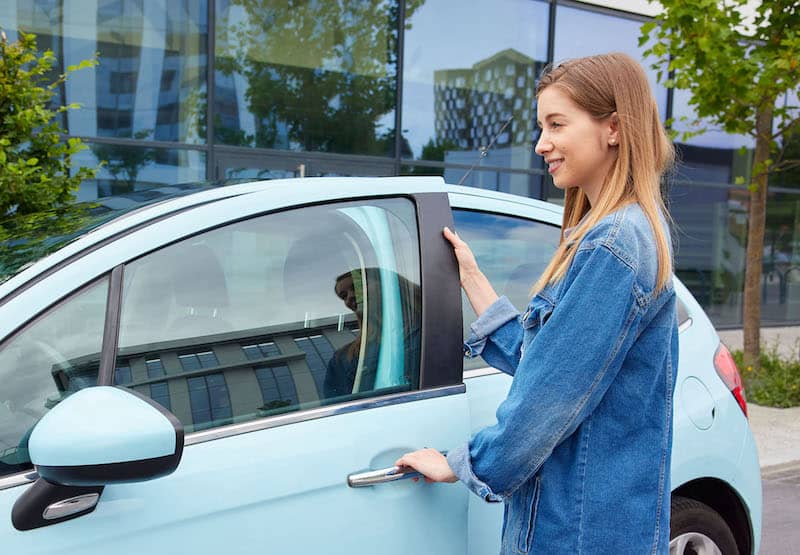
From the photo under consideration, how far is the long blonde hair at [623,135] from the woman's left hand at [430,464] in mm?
442

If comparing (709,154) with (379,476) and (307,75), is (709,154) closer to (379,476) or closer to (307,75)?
(307,75)

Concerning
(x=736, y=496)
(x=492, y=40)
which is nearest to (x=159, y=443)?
(x=736, y=496)

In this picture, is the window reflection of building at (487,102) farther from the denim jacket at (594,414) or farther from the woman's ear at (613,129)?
the denim jacket at (594,414)

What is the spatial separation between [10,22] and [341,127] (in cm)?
352

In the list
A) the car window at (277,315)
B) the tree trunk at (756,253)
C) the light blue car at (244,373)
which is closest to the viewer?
the light blue car at (244,373)

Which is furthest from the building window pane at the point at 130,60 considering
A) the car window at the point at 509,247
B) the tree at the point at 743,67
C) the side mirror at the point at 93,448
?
the side mirror at the point at 93,448

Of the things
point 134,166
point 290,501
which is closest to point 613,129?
point 290,501

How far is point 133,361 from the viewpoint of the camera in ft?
5.34

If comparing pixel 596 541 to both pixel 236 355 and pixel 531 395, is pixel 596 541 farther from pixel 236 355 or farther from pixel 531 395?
pixel 236 355

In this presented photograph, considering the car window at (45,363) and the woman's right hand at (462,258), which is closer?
the car window at (45,363)

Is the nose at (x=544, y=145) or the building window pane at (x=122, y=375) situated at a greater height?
the nose at (x=544, y=145)

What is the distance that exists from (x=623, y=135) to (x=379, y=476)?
0.91 m

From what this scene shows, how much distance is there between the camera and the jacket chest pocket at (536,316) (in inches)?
57.7

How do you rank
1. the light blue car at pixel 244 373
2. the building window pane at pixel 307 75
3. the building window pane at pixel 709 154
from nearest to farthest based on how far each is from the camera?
1. the light blue car at pixel 244 373
2. the building window pane at pixel 307 75
3. the building window pane at pixel 709 154
